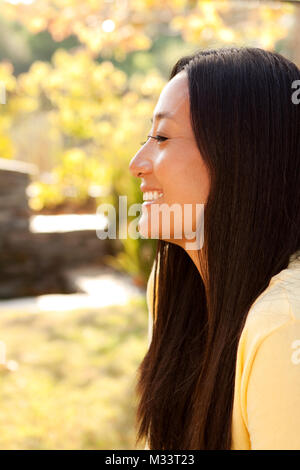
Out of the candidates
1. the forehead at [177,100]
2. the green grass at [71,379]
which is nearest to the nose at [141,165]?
the forehead at [177,100]

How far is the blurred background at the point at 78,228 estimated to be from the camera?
10.6ft

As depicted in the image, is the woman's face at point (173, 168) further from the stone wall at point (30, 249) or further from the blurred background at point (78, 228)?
the stone wall at point (30, 249)

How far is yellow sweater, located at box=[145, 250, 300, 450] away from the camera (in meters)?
0.99

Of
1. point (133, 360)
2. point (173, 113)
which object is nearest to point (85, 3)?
point (133, 360)

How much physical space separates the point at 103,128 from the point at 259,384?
749 centimetres

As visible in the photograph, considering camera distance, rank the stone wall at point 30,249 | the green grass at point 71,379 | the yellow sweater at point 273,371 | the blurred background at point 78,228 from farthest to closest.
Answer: the stone wall at point 30,249 → the blurred background at point 78,228 → the green grass at point 71,379 → the yellow sweater at point 273,371

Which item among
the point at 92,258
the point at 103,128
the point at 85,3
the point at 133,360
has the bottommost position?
the point at 133,360

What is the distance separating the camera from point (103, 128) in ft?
27.0

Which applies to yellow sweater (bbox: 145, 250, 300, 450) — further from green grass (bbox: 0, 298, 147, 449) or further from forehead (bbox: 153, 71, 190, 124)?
green grass (bbox: 0, 298, 147, 449)

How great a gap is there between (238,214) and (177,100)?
12.2 inches

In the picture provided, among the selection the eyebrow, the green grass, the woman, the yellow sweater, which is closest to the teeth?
the woman

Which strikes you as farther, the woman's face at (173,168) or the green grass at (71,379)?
the green grass at (71,379)

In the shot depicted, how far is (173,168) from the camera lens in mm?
1307
